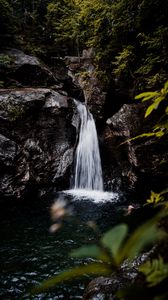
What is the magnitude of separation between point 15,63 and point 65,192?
22.6 ft

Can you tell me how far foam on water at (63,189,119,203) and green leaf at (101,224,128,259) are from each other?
34.3ft

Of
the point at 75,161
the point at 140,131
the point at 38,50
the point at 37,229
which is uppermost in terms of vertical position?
the point at 38,50

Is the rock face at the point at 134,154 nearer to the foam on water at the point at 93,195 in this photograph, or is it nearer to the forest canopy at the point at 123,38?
the foam on water at the point at 93,195

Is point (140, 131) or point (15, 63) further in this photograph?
point (15, 63)

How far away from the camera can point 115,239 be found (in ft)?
2.35

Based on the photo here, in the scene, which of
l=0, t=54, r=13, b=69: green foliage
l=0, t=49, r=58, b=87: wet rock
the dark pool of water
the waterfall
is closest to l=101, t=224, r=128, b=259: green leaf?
the dark pool of water

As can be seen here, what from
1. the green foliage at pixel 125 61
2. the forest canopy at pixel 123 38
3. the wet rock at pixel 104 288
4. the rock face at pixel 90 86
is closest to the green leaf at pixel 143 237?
the wet rock at pixel 104 288

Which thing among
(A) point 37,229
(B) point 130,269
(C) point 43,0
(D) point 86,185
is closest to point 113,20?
(D) point 86,185

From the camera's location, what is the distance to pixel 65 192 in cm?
1241

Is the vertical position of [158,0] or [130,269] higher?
[158,0]

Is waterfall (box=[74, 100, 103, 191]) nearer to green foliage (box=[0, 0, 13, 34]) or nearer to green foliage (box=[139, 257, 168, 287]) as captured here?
green foliage (box=[0, 0, 13, 34])

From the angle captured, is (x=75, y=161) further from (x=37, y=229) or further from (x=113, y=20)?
(x=113, y=20)

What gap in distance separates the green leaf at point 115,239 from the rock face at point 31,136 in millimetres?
10341

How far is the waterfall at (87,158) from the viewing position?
43.1 ft
